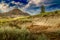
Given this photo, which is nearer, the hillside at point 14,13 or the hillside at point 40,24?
the hillside at point 40,24

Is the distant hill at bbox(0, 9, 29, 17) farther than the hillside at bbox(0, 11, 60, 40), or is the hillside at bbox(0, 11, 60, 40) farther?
the distant hill at bbox(0, 9, 29, 17)

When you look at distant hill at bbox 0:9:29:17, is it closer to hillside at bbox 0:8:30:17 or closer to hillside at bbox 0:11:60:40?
hillside at bbox 0:8:30:17

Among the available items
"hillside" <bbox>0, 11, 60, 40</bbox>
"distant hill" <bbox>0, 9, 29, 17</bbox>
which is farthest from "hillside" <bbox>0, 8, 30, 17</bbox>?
"hillside" <bbox>0, 11, 60, 40</bbox>

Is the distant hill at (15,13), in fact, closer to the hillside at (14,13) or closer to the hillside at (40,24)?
the hillside at (14,13)

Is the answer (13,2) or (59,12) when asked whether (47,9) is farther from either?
(13,2)

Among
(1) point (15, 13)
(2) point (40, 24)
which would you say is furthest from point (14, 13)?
(2) point (40, 24)

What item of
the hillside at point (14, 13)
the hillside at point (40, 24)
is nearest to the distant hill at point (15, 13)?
the hillside at point (14, 13)

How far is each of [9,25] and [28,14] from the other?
64cm

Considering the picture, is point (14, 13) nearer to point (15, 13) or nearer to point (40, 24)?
point (15, 13)

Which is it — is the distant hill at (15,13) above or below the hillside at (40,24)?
above

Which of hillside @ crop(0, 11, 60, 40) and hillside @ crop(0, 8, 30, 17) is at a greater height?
hillside @ crop(0, 8, 30, 17)

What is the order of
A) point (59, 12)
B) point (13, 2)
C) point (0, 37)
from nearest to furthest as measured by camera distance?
point (0, 37) < point (59, 12) < point (13, 2)

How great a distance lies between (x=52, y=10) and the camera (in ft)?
19.5

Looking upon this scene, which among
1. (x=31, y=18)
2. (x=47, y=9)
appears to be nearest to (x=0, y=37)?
(x=31, y=18)
